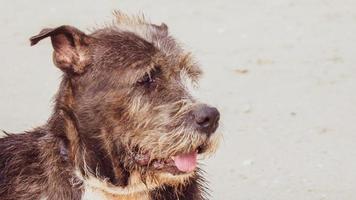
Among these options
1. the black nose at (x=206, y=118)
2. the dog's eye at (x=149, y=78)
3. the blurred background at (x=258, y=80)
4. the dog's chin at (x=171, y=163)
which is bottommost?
the blurred background at (x=258, y=80)

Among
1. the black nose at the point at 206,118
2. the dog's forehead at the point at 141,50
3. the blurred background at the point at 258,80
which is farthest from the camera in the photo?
the blurred background at the point at 258,80

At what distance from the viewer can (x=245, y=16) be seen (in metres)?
11.0

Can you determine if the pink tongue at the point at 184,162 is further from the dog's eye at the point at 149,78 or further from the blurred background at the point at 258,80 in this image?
the blurred background at the point at 258,80

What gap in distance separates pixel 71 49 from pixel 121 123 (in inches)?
19.7

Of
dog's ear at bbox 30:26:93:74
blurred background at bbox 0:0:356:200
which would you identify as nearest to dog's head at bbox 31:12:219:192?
dog's ear at bbox 30:26:93:74

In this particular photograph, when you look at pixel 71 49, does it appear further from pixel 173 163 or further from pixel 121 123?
pixel 173 163

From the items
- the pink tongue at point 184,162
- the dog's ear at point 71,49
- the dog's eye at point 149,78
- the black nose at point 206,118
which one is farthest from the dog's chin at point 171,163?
the dog's ear at point 71,49

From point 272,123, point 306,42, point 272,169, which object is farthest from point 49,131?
point 306,42

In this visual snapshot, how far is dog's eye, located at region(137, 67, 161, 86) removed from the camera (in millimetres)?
5402

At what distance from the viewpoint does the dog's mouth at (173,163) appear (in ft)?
17.7

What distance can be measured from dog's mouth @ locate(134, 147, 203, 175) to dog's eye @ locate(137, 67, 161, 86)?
371 millimetres

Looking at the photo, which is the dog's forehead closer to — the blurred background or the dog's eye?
the dog's eye

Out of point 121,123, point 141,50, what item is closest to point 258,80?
point 141,50

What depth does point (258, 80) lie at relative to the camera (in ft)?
30.9
